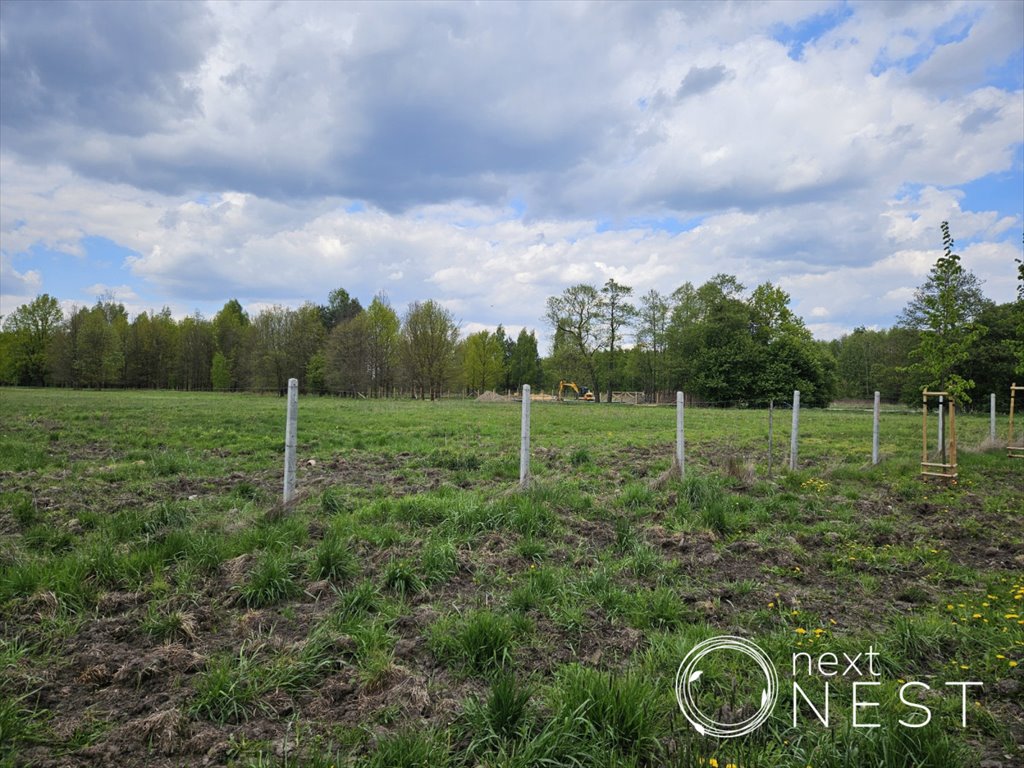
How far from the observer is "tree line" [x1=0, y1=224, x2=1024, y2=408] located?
178 ft

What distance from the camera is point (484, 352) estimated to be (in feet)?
263

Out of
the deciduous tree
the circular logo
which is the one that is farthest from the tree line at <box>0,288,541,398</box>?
the circular logo

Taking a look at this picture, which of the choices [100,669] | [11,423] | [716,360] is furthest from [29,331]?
[100,669]

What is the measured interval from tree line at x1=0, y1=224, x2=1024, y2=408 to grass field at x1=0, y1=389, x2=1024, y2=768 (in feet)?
141

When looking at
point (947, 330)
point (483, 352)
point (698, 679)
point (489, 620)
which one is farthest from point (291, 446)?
point (483, 352)

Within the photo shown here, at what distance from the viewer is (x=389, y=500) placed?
7.67m

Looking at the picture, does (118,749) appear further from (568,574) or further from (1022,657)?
(1022,657)

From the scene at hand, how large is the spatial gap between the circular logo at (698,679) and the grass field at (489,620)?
0.20 feet

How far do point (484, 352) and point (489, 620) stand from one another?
7634cm

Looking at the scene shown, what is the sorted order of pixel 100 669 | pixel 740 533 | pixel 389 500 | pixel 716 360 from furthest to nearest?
pixel 716 360 → pixel 389 500 → pixel 740 533 → pixel 100 669

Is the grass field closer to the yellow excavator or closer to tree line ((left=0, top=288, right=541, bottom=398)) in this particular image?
tree line ((left=0, top=288, right=541, bottom=398))

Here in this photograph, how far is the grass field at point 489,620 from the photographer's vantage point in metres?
2.99

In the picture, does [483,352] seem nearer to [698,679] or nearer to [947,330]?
[947,330]

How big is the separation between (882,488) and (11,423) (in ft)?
70.3
